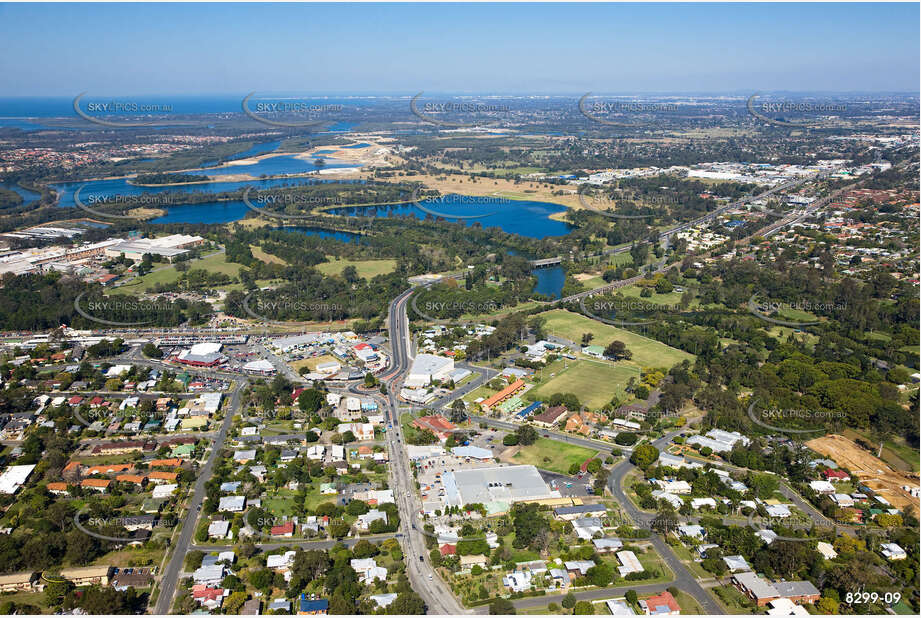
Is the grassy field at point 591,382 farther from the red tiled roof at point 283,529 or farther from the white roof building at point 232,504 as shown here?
the white roof building at point 232,504

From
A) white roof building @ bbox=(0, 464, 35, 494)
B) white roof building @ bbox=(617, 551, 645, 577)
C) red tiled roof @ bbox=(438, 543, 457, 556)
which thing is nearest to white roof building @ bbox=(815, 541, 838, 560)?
white roof building @ bbox=(617, 551, 645, 577)

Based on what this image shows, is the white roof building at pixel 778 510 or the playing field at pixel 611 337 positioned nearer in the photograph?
the white roof building at pixel 778 510

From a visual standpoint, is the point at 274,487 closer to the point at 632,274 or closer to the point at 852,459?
the point at 852,459

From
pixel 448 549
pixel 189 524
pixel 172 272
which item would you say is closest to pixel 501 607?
pixel 448 549

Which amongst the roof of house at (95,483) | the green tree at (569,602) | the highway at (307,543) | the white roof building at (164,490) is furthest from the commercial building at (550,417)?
the roof of house at (95,483)

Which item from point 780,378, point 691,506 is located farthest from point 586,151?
point 691,506
